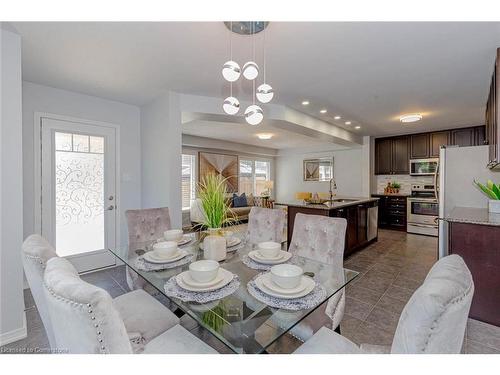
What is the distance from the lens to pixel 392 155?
20.0ft

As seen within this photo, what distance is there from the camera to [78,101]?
3174 mm

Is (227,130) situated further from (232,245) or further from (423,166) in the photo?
(423,166)

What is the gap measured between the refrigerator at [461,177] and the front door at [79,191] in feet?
15.0

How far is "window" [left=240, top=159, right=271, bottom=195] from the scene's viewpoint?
8.10m

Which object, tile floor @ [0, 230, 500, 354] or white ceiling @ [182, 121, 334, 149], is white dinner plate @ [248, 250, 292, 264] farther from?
white ceiling @ [182, 121, 334, 149]

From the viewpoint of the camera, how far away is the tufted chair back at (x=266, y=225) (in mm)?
2332

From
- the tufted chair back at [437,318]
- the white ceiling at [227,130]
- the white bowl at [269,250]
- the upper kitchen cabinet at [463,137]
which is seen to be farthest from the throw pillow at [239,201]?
the tufted chair back at [437,318]

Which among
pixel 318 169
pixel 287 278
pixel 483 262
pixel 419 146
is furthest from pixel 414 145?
pixel 287 278

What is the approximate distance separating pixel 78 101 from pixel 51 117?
0.40 metres
